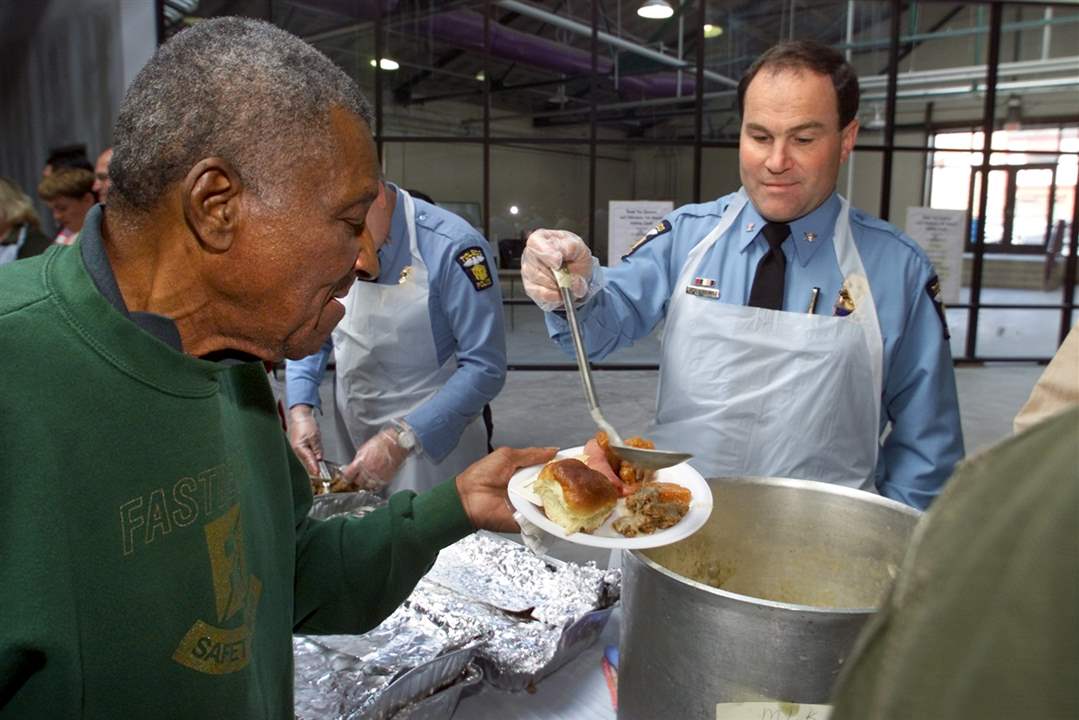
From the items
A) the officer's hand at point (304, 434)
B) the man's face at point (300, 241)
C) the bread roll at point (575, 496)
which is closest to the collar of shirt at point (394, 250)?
the officer's hand at point (304, 434)

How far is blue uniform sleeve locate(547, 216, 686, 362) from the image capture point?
1993 millimetres

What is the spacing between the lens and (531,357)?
8641 millimetres

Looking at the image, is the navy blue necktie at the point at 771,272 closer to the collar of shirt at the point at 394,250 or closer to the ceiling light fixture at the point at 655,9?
the collar of shirt at the point at 394,250

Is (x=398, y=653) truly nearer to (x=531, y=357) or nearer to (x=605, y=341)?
(x=605, y=341)

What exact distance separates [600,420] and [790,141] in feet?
2.77

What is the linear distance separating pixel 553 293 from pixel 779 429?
65 centimetres

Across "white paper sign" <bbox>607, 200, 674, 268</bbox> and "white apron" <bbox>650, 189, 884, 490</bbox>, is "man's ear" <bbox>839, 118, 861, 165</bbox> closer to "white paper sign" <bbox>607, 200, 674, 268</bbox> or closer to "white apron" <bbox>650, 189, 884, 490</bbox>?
"white apron" <bbox>650, 189, 884, 490</bbox>

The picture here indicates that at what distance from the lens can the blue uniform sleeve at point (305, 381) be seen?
104 inches

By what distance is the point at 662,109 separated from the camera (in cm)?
1073

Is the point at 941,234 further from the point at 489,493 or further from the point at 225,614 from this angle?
the point at 225,614

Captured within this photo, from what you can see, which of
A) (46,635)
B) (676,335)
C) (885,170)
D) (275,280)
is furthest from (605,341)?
(885,170)

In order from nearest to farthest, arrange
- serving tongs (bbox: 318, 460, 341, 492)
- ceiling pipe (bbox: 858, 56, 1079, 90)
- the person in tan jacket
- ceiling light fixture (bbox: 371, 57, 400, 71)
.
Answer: the person in tan jacket, serving tongs (bbox: 318, 460, 341, 492), ceiling light fixture (bbox: 371, 57, 400, 71), ceiling pipe (bbox: 858, 56, 1079, 90)

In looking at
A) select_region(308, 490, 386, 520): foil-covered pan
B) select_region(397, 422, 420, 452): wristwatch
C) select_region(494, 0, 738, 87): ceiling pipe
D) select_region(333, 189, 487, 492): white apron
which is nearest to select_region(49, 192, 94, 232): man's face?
select_region(333, 189, 487, 492): white apron

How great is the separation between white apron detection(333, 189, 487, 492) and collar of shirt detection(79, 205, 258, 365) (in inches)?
67.4
